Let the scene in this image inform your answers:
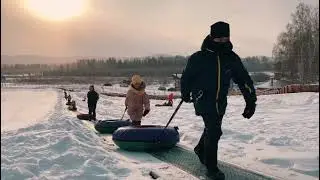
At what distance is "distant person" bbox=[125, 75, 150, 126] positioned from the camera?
32.5 ft

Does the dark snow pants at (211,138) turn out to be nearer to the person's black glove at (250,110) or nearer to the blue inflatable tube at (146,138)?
the person's black glove at (250,110)

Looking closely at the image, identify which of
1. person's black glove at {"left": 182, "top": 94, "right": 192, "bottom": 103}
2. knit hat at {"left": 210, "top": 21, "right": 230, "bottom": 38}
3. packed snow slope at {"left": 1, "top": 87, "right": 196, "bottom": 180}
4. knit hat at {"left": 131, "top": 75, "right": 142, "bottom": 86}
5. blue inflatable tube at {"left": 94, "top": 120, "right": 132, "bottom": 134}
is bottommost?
blue inflatable tube at {"left": 94, "top": 120, "right": 132, "bottom": 134}

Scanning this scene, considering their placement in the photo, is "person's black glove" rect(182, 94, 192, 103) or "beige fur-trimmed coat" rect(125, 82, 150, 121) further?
"beige fur-trimmed coat" rect(125, 82, 150, 121)

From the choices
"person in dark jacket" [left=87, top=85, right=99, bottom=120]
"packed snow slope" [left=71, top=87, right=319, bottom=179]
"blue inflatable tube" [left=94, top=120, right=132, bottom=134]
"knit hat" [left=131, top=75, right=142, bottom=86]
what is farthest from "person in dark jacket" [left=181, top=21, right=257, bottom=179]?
"person in dark jacket" [left=87, top=85, right=99, bottom=120]

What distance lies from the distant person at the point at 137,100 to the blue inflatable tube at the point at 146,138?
1.88 metres

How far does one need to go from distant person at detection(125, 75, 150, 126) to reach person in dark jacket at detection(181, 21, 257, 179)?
4.36 meters

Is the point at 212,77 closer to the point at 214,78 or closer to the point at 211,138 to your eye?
the point at 214,78

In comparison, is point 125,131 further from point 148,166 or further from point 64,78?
point 64,78

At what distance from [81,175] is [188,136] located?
4577mm

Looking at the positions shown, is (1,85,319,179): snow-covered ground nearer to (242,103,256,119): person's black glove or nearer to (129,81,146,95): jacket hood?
(242,103,256,119): person's black glove

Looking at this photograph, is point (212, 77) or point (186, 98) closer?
point (212, 77)

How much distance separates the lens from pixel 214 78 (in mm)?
5402

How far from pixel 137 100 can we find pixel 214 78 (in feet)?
15.5

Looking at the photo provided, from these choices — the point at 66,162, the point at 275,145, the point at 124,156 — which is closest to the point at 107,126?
the point at 124,156
